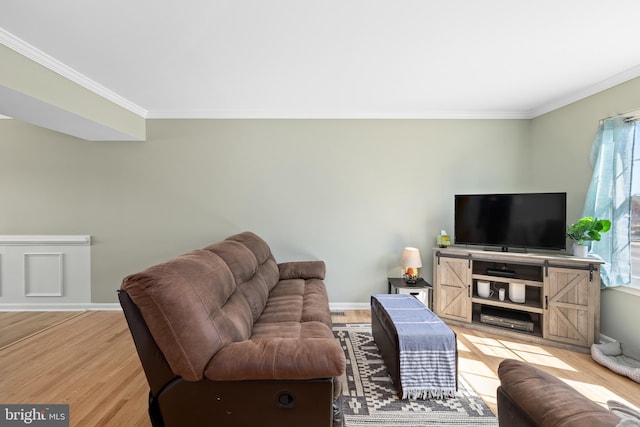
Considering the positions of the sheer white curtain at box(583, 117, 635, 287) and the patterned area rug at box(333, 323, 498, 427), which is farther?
the sheer white curtain at box(583, 117, 635, 287)

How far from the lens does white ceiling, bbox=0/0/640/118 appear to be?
174cm

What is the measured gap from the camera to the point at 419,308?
2.35 m

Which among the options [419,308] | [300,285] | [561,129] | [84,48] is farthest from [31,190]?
[561,129]

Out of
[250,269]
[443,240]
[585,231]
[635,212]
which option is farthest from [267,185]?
[635,212]

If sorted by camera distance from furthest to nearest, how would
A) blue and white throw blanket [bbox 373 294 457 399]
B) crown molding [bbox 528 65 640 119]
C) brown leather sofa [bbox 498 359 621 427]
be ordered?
1. crown molding [bbox 528 65 640 119]
2. blue and white throw blanket [bbox 373 294 457 399]
3. brown leather sofa [bbox 498 359 621 427]

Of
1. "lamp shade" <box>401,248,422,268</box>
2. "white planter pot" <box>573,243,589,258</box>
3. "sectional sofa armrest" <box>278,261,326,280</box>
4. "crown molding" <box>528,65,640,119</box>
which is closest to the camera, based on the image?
"crown molding" <box>528,65,640,119</box>

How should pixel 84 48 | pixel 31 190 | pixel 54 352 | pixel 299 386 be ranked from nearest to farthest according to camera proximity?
pixel 299 386 < pixel 84 48 < pixel 54 352 < pixel 31 190

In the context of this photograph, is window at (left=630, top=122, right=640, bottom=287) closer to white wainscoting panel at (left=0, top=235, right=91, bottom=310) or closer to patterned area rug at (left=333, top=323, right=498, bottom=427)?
patterned area rug at (left=333, top=323, right=498, bottom=427)

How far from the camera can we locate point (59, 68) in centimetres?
239

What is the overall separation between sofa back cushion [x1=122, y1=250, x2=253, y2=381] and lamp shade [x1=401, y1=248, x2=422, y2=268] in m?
2.31

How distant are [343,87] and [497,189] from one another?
2.36 meters

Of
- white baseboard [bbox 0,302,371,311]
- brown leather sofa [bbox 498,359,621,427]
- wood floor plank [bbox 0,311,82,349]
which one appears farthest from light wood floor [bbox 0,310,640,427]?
brown leather sofa [bbox 498,359,621,427]

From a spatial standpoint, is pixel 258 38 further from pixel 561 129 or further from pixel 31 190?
pixel 31 190

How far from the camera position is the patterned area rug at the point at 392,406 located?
1.75m
